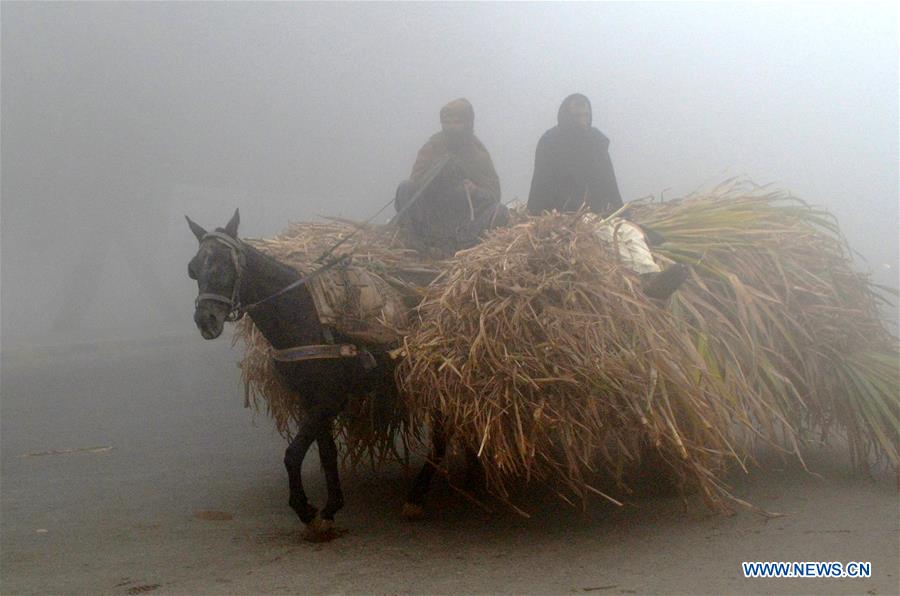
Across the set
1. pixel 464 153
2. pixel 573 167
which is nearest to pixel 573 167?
pixel 573 167

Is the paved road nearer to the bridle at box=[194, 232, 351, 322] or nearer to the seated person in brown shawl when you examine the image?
the bridle at box=[194, 232, 351, 322]

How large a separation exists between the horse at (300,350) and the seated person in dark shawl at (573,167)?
186cm

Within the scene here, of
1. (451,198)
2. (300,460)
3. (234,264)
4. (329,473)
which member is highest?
(451,198)

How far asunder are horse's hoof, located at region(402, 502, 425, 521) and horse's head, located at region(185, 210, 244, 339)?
1.57 metres

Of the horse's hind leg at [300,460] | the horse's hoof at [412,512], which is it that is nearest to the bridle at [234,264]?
the horse's hind leg at [300,460]

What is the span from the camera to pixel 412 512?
19.7 ft

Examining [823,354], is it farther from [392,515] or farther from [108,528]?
A: [108,528]

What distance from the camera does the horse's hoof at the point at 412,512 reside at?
237 inches

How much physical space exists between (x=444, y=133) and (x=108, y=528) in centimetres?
329

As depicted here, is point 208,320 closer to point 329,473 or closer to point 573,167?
point 329,473

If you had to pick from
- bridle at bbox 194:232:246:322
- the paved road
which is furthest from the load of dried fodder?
bridle at bbox 194:232:246:322

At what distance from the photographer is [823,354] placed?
6.11 metres

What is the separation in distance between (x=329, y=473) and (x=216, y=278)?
129cm

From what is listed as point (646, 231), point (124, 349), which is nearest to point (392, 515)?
point (646, 231)
